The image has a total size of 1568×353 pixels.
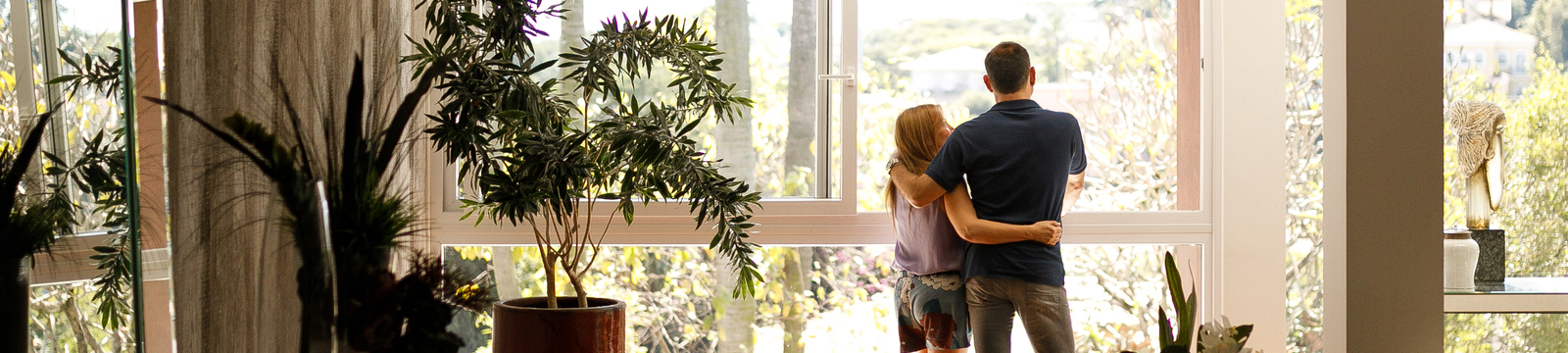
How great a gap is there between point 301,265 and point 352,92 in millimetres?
335

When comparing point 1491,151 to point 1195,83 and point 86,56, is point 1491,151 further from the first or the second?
point 86,56

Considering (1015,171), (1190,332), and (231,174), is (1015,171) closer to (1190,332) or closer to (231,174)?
(1190,332)

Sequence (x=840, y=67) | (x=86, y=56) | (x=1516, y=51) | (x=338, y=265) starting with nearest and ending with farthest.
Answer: (x=86, y=56)
(x=338, y=265)
(x=1516, y=51)
(x=840, y=67)

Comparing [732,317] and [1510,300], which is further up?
[1510,300]

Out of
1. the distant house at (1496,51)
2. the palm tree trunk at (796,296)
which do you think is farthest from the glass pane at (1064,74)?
the distant house at (1496,51)

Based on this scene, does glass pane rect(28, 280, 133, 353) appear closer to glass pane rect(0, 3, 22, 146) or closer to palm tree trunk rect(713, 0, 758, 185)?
glass pane rect(0, 3, 22, 146)

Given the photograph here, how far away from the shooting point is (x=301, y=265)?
1755 mm

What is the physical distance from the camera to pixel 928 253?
290 centimetres

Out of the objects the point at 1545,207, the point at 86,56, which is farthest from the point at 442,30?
the point at 1545,207

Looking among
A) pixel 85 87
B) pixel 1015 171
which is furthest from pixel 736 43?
pixel 85 87

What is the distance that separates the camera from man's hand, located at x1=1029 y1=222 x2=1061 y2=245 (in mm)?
2682

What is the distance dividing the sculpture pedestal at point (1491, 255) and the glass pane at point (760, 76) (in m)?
1.91

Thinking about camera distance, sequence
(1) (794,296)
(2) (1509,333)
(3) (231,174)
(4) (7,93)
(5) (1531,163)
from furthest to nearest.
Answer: (1) (794,296) < (2) (1509,333) < (5) (1531,163) < (3) (231,174) < (4) (7,93)

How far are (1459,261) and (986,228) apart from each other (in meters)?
1.12
